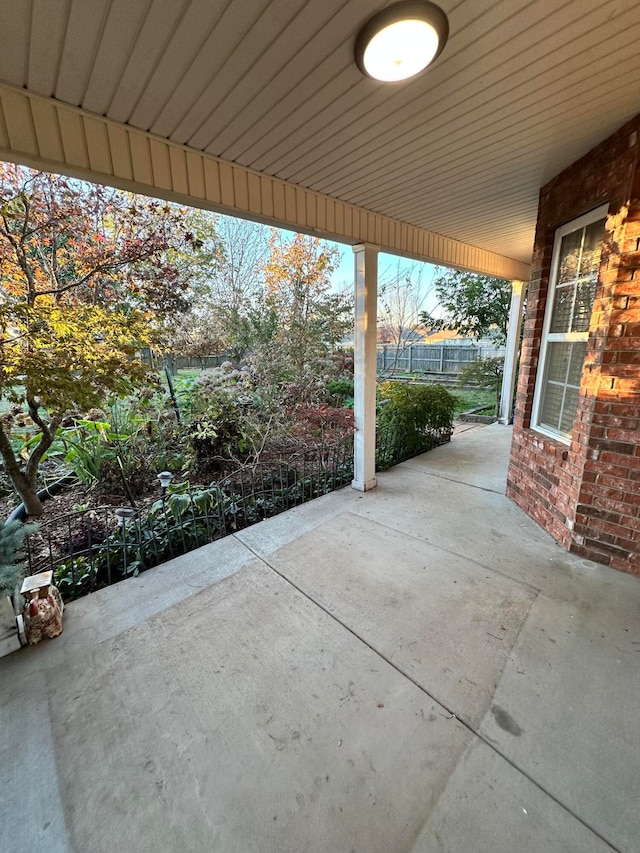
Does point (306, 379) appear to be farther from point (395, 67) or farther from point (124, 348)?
point (395, 67)

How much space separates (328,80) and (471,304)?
19.8ft

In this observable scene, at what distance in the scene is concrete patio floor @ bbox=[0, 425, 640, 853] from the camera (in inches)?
44.2

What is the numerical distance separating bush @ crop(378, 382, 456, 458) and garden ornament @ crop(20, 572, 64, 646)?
3537mm

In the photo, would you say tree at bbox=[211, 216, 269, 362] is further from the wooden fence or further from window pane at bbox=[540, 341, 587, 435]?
the wooden fence

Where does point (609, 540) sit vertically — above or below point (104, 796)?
above

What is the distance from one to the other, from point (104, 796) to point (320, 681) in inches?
33.3

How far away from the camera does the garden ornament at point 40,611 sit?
1.81 m

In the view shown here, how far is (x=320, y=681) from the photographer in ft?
5.26

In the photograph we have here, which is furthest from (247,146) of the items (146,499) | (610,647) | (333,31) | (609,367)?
(610,647)

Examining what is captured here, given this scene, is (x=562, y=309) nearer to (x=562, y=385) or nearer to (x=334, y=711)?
(x=562, y=385)

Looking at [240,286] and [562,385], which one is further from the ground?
[240,286]

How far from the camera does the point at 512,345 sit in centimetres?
603

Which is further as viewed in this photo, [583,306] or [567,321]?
[567,321]

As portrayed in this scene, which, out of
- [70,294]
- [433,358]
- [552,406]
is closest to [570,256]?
[552,406]
